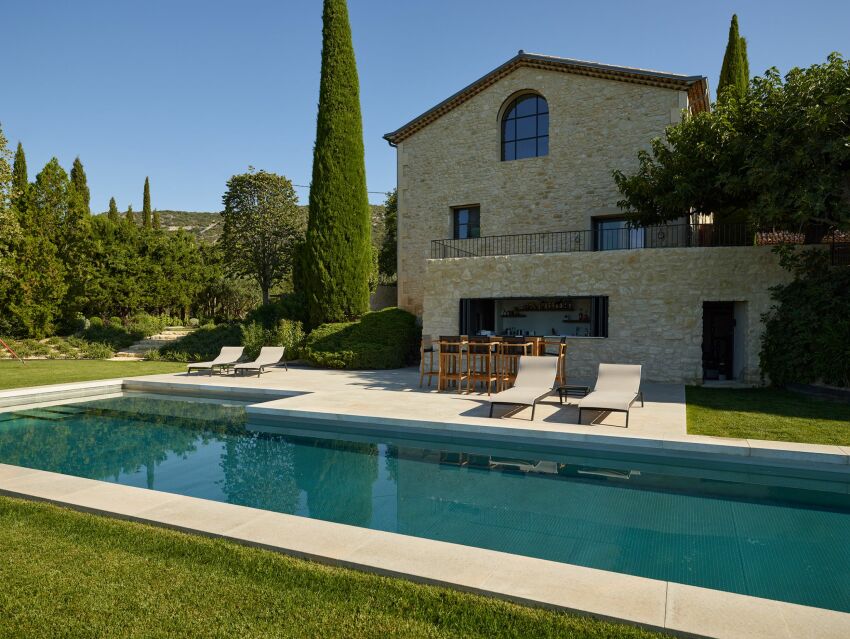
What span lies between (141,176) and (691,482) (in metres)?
50.0

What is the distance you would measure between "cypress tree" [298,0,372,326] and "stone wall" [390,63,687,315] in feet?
5.56

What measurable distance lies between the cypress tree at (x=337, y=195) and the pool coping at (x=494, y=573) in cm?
1445

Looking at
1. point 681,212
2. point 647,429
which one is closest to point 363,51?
point 681,212

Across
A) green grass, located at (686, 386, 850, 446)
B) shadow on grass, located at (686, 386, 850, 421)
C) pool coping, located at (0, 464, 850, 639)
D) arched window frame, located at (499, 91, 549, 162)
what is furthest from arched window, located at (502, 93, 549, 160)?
pool coping, located at (0, 464, 850, 639)

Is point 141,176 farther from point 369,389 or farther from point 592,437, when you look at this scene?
point 592,437

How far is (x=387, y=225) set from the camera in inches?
1394

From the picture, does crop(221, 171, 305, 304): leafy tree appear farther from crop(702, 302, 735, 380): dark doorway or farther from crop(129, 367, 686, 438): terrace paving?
crop(702, 302, 735, 380): dark doorway

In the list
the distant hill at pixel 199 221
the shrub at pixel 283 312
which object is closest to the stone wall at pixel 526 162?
the shrub at pixel 283 312

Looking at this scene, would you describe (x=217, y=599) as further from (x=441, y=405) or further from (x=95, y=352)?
(x=95, y=352)

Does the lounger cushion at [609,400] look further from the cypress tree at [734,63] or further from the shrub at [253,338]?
the cypress tree at [734,63]

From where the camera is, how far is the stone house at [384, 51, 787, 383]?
13633mm

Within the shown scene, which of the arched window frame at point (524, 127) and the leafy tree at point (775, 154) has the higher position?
the arched window frame at point (524, 127)

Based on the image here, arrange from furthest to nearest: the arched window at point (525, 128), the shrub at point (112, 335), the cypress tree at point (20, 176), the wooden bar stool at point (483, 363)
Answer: the cypress tree at point (20, 176), the shrub at point (112, 335), the arched window at point (525, 128), the wooden bar stool at point (483, 363)

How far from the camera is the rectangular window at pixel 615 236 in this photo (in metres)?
16.9
